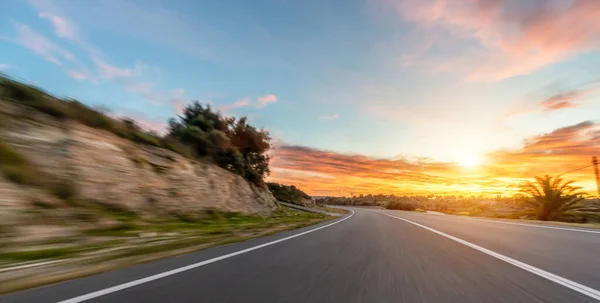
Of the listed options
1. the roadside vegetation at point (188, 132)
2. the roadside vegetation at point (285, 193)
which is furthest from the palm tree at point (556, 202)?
the roadside vegetation at point (285, 193)

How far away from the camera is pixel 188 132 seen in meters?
29.0

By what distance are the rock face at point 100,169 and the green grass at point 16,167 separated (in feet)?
0.94

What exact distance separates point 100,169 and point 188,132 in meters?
14.3

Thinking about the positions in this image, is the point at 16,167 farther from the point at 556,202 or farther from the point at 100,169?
the point at 556,202

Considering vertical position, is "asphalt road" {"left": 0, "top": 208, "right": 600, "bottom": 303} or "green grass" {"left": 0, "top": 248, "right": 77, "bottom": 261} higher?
"asphalt road" {"left": 0, "top": 208, "right": 600, "bottom": 303}

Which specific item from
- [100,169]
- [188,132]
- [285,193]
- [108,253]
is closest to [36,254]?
[108,253]

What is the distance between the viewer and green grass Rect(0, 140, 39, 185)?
34.4 ft

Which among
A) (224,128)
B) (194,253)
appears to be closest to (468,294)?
(194,253)

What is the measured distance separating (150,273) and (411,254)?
5347 mm

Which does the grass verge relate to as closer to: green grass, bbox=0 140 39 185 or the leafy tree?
green grass, bbox=0 140 39 185

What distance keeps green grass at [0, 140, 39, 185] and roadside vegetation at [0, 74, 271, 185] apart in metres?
0.04

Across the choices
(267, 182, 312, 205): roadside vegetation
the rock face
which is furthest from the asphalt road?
(267, 182, 312, 205): roadside vegetation

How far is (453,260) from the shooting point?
762 cm

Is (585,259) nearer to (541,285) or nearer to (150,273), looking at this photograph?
(541,285)
